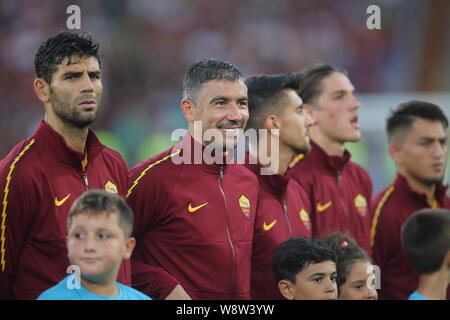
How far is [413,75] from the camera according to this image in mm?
12602

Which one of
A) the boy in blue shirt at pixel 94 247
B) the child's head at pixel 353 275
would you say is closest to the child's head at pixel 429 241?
the child's head at pixel 353 275

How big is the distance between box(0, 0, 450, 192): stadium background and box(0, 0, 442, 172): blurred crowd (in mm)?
18

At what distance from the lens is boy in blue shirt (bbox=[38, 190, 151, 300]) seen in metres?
2.92

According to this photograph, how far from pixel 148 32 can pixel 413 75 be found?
4695mm

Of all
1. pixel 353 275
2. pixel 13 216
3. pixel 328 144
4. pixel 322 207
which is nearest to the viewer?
pixel 13 216

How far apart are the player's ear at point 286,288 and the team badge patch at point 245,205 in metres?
0.39

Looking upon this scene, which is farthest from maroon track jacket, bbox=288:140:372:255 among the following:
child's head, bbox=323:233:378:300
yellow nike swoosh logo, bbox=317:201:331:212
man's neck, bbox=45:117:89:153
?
man's neck, bbox=45:117:89:153

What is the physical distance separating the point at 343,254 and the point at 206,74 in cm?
132

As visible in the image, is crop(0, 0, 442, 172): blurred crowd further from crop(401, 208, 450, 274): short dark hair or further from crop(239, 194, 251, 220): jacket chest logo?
crop(239, 194, 251, 220): jacket chest logo

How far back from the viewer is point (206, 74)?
3.88 metres

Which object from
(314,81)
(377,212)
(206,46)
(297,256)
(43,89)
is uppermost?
(206,46)

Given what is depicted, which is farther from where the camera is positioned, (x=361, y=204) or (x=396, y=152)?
(x=396, y=152)

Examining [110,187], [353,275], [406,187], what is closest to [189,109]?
[110,187]

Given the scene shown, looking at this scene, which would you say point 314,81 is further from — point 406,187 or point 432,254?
point 432,254
